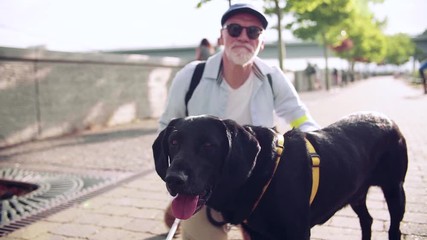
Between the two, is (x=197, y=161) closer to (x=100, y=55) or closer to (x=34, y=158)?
(x=34, y=158)

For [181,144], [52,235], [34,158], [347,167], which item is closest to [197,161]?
[181,144]

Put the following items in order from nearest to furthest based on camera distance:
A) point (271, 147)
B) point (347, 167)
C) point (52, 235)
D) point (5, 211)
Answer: point (271, 147), point (347, 167), point (52, 235), point (5, 211)

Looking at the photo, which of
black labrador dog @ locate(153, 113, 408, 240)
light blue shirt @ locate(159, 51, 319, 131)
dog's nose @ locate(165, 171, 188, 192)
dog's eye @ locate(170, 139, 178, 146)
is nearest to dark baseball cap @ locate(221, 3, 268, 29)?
light blue shirt @ locate(159, 51, 319, 131)

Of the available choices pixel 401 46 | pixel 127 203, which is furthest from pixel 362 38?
pixel 401 46

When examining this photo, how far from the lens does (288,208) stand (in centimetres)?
239

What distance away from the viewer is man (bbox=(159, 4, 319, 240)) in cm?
329

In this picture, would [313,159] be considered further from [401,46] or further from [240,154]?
[401,46]

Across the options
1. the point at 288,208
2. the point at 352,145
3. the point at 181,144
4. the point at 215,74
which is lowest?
the point at 288,208

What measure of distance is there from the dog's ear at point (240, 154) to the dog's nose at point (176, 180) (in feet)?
0.97

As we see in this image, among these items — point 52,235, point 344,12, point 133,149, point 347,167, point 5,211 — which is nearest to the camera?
point 347,167

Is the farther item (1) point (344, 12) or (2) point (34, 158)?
(1) point (344, 12)

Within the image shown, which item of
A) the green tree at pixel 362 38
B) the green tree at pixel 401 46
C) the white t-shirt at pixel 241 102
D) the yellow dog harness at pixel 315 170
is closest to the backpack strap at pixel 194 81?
the white t-shirt at pixel 241 102

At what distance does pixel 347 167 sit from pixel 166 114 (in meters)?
1.58

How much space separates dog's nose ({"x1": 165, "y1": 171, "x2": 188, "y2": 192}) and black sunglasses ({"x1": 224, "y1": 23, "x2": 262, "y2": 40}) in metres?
1.53
